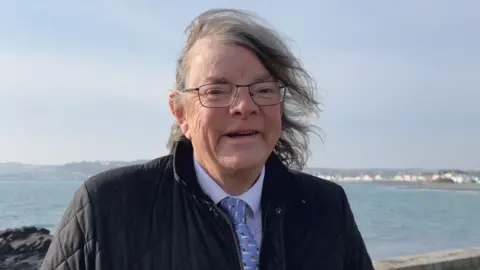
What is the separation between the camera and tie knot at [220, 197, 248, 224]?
71.8 inches

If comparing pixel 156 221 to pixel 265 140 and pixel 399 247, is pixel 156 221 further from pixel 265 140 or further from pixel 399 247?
pixel 399 247

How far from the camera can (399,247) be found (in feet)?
87.3

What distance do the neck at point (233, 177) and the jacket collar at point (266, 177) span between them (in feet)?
0.17

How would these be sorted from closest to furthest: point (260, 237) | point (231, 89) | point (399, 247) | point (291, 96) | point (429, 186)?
point (231, 89) → point (260, 237) → point (291, 96) → point (399, 247) → point (429, 186)

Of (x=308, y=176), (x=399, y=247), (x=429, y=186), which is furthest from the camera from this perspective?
(x=429, y=186)

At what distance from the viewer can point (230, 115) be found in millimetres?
1725

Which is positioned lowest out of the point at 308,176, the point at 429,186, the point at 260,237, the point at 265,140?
the point at 429,186

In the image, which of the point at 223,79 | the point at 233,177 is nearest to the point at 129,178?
the point at 233,177

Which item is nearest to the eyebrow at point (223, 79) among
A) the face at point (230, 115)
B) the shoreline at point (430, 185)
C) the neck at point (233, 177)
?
the face at point (230, 115)

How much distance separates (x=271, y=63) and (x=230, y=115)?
0.23 meters

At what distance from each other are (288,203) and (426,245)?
2751 centimetres

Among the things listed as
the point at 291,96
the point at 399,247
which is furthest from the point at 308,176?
the point at 399,247

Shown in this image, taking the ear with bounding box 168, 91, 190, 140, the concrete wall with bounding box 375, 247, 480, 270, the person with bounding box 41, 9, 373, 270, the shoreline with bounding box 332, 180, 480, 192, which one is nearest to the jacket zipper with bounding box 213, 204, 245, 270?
the person with bounding box 41, 9, 373, 270

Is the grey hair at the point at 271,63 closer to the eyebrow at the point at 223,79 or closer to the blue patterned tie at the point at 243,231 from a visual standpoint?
the eyebrow at the point at 223,79
